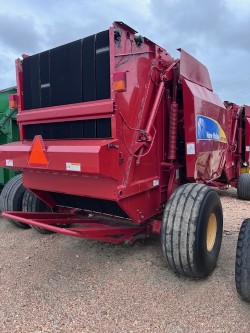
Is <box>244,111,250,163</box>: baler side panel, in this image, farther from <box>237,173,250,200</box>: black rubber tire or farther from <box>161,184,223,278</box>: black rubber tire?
<box>161,184,223,278</box>: black rubber tire

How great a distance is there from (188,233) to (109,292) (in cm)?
90

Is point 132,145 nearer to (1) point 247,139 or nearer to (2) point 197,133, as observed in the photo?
(2) point 197,133

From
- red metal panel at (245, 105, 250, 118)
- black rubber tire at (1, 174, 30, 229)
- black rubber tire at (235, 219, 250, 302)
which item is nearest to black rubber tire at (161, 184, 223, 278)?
black rubber tire at (235, 219, 250, 302)

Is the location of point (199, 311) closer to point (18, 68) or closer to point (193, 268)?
point (193, 268)

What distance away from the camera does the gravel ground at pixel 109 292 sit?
259 cm

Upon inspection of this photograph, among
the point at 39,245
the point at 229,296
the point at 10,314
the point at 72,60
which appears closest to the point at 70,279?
the point at 10,314

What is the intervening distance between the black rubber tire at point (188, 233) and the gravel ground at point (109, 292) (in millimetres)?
178

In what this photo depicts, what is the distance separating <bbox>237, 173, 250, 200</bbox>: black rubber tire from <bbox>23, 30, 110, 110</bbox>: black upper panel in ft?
17.3

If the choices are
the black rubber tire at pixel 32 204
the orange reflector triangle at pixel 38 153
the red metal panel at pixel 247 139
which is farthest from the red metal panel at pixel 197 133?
the red metal panel at pixel 247 139

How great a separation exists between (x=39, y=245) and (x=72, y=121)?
72.6 inches

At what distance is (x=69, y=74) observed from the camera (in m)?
3.16

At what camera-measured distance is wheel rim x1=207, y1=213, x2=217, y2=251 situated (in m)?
3.35

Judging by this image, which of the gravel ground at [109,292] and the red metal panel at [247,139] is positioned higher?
the red metal panel at [247,139]

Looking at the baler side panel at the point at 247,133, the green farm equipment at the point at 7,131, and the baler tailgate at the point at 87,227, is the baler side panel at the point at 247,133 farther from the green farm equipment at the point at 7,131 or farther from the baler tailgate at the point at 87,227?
the green farm equipment at the point at 7,131
